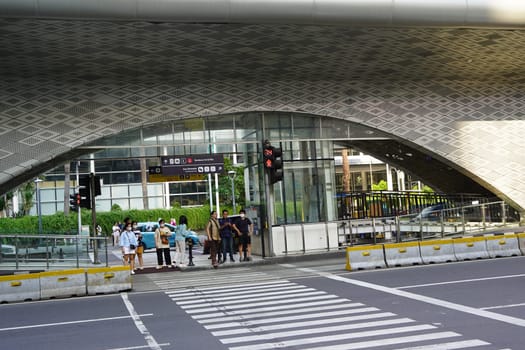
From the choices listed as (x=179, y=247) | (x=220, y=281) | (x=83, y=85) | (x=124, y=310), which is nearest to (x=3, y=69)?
(x=83, y=85)

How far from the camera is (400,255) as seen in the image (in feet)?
61.9

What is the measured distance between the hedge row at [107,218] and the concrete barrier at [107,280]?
35.5 meters

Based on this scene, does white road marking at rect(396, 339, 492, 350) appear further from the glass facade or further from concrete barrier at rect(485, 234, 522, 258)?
the glass facade

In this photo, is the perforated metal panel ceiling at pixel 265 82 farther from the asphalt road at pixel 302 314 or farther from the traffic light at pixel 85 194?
the asphalt road at pixel 302 314

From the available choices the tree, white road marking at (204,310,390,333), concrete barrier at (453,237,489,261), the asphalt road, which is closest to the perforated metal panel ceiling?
concrete barrier at (453,237,489,261)

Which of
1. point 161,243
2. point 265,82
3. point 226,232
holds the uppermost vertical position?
point 265,82

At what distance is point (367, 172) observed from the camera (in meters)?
75.2

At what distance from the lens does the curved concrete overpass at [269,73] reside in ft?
59.9

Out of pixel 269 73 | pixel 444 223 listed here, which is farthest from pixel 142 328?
pixel 444 223

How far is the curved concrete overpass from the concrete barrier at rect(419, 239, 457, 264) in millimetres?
6361

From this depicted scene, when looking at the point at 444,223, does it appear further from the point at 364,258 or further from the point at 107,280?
the point at 107,280

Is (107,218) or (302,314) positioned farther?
(107,218)

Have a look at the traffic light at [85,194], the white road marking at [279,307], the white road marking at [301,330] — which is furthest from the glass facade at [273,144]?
the white road marking at [301,330]

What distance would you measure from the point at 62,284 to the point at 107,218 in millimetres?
43520
